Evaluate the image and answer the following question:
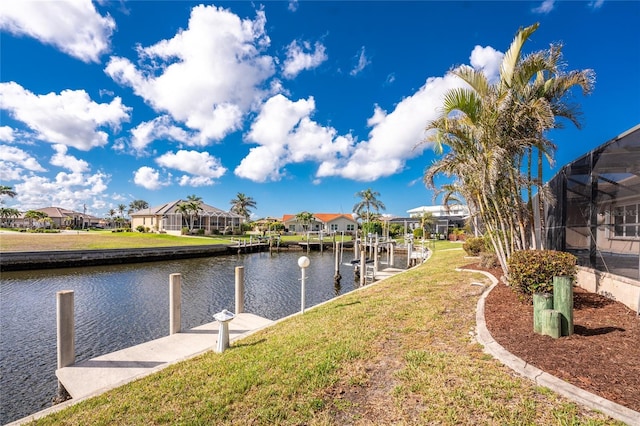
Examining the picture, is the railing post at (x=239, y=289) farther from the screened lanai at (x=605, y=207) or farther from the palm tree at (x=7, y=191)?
the palm tree at (x=7, y=191)

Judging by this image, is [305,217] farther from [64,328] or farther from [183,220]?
[64,328]

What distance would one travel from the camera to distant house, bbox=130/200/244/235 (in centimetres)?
4925

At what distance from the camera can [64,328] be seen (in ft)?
18.6

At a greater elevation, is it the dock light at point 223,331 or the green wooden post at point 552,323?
the green wooden post at point 552,323

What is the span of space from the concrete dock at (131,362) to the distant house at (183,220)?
44.1m

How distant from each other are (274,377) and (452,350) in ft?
8.80

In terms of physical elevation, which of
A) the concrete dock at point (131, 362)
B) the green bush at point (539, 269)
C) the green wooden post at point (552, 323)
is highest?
the green bush at point (539, 269)

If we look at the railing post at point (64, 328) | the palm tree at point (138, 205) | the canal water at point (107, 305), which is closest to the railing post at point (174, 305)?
the railing post at point (64, 328)

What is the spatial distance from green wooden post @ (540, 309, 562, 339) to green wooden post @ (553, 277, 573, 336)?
131 mm

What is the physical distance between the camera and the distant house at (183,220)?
1939 inches

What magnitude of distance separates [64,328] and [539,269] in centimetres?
→ 938

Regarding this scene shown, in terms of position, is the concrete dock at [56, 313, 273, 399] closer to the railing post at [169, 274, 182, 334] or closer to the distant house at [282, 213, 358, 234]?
the railing post at [169, 274, 182, 334]

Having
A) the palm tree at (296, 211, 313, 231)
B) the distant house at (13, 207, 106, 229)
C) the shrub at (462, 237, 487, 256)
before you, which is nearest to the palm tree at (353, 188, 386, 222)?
the palm tree at (296, 211, 313, 231)

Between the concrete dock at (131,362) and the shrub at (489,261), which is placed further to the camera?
the shrub at (489,261)
